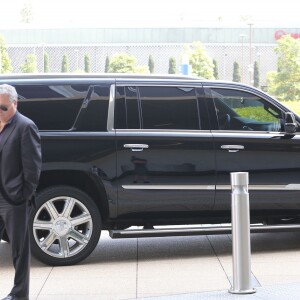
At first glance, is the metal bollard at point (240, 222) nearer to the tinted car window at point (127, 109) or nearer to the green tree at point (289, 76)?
the tinted car window at point (127, 109)

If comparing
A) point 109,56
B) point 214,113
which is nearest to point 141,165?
point 214,113

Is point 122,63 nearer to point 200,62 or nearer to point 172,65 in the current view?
point 172,65

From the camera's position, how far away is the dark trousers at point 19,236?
607 centimetres

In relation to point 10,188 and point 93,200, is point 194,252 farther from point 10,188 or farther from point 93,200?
point 10,188

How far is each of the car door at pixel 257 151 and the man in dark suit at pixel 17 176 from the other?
9.24 feet

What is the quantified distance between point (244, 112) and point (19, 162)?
3.36 meters

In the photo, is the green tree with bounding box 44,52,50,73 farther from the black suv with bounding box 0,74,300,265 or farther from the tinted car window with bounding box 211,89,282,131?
the black suv with bounding box 0,74,300,265

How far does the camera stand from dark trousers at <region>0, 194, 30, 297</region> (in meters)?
6.07

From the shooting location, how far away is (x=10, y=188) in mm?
6008

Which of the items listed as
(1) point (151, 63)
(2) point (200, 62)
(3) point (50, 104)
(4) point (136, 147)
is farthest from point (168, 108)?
(1) point (151, 63)

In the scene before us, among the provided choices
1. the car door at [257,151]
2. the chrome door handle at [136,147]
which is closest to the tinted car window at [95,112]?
the chrome door handle at [136,147]

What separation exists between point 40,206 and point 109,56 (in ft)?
316

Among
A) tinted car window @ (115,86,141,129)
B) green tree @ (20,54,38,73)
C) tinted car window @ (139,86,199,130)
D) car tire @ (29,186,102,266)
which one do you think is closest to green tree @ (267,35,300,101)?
green tree @ (20,54,38,73)

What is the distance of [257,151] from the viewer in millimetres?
8578
